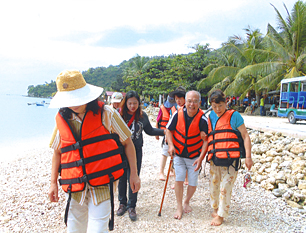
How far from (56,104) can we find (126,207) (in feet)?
8.17

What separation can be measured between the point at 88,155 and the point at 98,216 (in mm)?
542

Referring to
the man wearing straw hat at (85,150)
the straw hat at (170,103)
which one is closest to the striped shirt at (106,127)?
the man wearing straw hat at (85,150)

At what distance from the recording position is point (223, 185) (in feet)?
10.7

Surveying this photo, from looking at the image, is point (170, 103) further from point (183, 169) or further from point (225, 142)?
point (225, 142)

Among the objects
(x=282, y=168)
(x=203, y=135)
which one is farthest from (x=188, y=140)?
(x=282, y=168)

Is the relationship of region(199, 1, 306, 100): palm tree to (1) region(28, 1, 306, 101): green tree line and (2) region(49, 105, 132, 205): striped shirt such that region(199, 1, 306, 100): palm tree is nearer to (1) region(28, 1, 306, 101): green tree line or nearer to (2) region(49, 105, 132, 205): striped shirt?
(1) region(28, 1, 306, 101): green tree line

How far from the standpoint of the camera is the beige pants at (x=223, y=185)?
10.6ft

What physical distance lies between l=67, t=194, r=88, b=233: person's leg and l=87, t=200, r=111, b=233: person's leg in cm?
11

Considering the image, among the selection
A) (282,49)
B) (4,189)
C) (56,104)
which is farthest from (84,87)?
(282,49)

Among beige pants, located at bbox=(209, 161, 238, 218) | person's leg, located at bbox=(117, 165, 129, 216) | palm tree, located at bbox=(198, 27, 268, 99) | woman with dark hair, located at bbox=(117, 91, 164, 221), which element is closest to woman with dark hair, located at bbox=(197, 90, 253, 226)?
beige pants, located at bbox=(209, 161, 238, 218)

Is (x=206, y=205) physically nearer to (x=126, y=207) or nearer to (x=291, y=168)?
(x=126, y=207)

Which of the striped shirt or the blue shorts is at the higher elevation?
the striped shirt

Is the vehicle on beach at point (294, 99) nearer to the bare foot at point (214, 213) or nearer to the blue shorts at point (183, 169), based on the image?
the bare foot at point (214, 213)

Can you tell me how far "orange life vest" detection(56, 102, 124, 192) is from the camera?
1.92 metres
